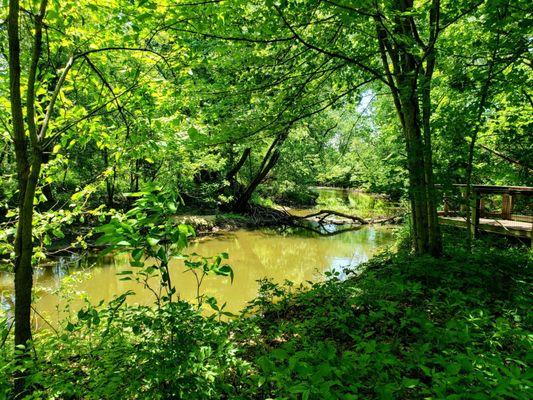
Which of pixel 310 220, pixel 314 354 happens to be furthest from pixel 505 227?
pixel 310 220

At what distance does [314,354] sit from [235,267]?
749 centimetres

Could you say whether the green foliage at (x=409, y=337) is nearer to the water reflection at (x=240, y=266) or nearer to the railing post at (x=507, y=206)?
the water reflection at (x=240, y=266)

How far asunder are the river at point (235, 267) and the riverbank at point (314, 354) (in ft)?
4.45

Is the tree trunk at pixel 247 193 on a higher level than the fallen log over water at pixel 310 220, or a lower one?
higher

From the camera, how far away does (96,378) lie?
2.19m

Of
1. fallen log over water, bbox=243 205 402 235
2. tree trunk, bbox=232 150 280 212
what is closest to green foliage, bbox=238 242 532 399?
fallen log over water, bbox=243 205 402 235

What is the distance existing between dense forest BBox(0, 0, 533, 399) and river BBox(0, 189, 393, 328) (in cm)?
13

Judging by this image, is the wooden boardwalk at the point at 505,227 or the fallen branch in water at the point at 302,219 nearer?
the wooden boardwalk at the point at 505,227

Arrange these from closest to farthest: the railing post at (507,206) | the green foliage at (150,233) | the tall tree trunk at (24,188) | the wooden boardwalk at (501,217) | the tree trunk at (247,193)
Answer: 1. the green foliage at (150,233)
2. the tall tree trunk at (24,188)
3. the wooden boardwalk at (501,217)
4. the railing post at (507,206)
5. the tree trunk at (247,193)

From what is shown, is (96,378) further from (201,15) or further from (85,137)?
(201,15)

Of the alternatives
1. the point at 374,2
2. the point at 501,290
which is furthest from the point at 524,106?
the point at 374,2

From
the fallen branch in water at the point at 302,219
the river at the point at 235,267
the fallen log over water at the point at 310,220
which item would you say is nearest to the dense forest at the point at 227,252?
the river at the point at 235,267

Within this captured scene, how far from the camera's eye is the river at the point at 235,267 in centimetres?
634

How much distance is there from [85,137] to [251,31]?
7.19 ft
